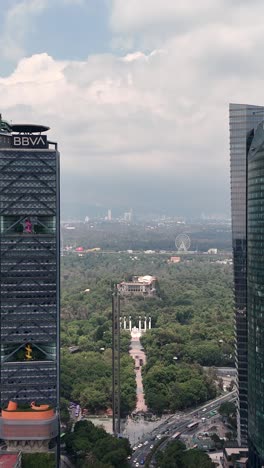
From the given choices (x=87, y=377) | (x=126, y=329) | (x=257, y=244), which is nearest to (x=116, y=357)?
(x=87, y=377)

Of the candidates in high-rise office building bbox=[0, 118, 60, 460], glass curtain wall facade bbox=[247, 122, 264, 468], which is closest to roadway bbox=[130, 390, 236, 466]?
high-rise office building bbox=[0, 118, 60, 460]

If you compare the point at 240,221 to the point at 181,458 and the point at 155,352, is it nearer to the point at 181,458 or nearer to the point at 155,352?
the point at 181,458

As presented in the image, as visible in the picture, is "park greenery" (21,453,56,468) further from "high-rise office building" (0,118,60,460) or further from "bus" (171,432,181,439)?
"bus" (171,432,181,439)

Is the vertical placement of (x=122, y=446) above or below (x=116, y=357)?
below

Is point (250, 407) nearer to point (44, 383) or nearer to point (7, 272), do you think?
point (44, 383)

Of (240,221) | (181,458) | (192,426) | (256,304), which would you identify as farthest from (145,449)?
(240,221)

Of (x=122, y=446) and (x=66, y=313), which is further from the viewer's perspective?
(x=66, y=313)

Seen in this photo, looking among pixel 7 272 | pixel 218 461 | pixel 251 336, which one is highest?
pixel 7 272
